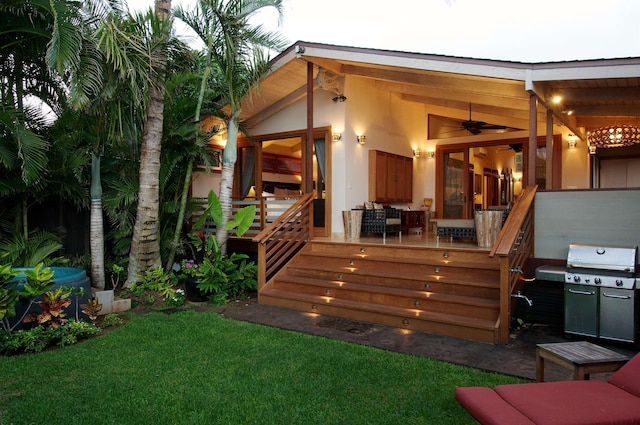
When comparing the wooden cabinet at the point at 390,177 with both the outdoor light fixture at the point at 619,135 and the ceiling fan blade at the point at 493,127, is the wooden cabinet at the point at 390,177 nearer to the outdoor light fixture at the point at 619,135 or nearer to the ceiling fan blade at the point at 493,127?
the ceiling fan blade at the point at 493,127

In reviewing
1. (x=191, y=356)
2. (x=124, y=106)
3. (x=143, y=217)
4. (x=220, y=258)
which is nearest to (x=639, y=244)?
(x=191, y=356)

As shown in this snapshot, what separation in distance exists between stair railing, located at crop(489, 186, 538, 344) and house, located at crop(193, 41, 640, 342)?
9 centimetres

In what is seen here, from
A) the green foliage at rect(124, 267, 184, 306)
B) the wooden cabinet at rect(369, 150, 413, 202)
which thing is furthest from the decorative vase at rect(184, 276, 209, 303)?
the wooden cabinet at rect(369, 150, 413, 202)

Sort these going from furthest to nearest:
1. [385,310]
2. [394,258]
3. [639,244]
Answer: [394,258] < [385,310] < [639,244]

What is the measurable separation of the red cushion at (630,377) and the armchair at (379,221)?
223 inches

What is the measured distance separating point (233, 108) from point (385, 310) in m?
4.45

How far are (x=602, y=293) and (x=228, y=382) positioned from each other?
403 cm

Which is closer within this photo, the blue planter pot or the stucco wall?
the blue planter pot

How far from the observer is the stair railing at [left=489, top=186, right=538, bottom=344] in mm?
4773

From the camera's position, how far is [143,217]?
271 inches

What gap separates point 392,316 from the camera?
5488mm

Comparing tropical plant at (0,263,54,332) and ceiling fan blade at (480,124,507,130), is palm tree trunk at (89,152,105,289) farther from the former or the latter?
ceiling fan blade at (480,124,507,130)

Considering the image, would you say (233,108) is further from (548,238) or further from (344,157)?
(548,238)

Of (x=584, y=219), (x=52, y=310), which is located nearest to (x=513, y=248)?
(x=584, y=219)
